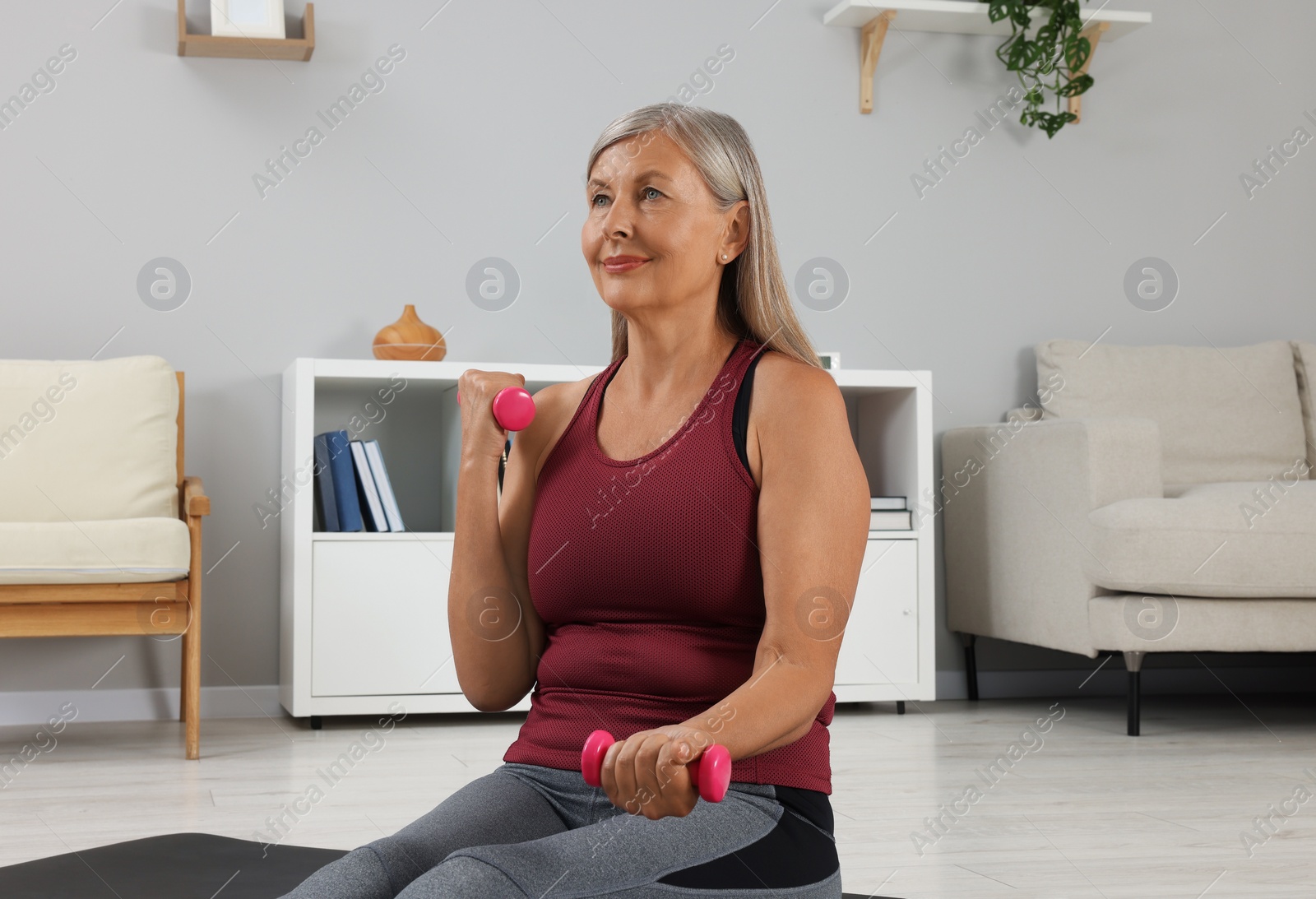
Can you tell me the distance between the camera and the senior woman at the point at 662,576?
2.76 feet

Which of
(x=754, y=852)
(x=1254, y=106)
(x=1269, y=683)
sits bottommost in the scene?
(x=1269, y=683)

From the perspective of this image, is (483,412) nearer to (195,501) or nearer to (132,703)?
(195,501)

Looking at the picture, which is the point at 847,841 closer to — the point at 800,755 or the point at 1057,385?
the point at 800,755

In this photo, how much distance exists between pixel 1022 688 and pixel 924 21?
188 cm

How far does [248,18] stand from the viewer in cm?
306

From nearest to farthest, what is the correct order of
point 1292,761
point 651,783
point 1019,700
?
1. point 651,783
2. point 1292,761
3. point 1019,700

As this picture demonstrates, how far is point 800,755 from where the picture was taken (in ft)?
3.13

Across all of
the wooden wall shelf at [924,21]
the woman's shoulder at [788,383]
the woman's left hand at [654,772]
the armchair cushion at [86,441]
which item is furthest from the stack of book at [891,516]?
the woman's left hand at [654,772]

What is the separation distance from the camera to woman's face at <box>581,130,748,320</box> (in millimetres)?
1036

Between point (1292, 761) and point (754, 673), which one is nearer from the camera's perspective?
point (754, 673)

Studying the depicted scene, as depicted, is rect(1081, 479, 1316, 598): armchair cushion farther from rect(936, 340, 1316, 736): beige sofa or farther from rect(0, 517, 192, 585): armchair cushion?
rect(0, 517, 192, 585): armchair cushion

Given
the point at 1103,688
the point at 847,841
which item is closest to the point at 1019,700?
the point at 1103,688

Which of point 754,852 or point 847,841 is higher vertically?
point 754,852

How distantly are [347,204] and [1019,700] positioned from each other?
7.31 feet
